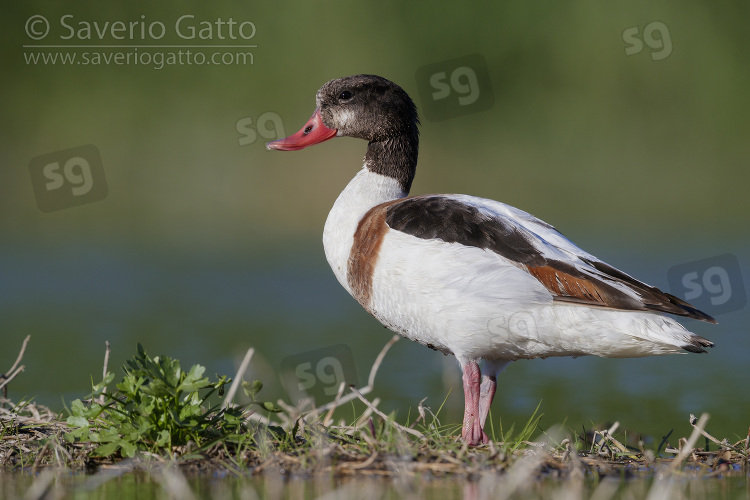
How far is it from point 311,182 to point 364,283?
9296 millimetres

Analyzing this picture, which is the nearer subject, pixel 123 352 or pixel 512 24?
pixel 123 352

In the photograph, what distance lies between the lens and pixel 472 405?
5484 millimetres

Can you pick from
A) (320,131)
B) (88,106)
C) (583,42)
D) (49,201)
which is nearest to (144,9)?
(88,106)

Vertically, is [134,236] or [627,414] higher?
[134,236]

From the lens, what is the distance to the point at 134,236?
48.0ft

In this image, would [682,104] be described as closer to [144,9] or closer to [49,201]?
[144,9]
